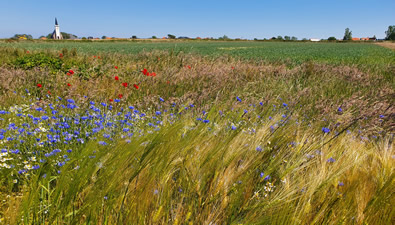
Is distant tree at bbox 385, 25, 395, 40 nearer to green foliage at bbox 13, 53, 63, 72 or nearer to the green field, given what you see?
the green field

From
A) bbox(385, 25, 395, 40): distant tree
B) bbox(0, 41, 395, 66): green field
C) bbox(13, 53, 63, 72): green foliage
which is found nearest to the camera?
bbox(13, 53, 63, 72): green foliage

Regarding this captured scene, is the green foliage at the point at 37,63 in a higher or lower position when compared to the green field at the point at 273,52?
lower

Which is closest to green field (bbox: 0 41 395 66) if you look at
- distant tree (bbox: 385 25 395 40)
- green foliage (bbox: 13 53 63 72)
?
green foliage (bbox: 13 53 63 72)

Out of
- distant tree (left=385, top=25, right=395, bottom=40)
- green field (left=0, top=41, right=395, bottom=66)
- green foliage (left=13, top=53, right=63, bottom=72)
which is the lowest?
green foliage (left=13, top=53, right=63, bottom=72)

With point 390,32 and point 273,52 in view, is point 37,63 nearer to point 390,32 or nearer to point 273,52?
point 273,52

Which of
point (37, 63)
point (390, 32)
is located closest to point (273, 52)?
point (37, 63)

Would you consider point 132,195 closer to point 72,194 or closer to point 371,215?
point 72,194

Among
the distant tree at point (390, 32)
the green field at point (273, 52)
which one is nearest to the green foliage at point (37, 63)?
the green field at point (273, 52)

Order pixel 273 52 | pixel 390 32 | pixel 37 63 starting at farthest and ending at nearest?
pixel 390 32 → pixel 273 52 → pixel 37 63

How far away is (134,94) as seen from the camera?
5008 mm

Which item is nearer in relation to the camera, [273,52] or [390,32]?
[273,52]

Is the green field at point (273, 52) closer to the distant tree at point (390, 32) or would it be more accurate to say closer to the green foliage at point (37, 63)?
the green foliage at point (37, 63)

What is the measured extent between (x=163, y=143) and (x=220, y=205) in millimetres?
331

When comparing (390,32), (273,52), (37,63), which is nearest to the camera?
(37,63)
